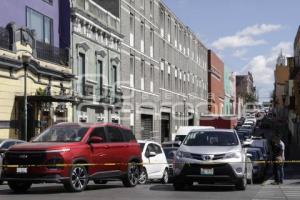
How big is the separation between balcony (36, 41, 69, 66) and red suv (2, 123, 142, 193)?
13.8 m

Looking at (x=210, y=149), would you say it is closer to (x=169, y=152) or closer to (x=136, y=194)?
(x=136, y=194)

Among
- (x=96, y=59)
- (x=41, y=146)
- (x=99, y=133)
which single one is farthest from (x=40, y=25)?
(x=41, y=146)

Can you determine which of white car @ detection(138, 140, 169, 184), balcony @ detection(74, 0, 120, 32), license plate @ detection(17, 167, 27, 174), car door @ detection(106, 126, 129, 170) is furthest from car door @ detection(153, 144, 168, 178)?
balcony @ detection(74, 0, 120, 32)

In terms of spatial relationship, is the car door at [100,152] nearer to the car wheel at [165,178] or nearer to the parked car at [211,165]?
the parked car at [211,165]

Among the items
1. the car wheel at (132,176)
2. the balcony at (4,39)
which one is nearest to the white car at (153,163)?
the car wheel at (132,176)

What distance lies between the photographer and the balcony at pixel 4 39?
88.2ft

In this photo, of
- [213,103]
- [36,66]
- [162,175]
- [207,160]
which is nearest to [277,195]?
[207,160]

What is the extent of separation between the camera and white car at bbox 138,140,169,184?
2062 cm

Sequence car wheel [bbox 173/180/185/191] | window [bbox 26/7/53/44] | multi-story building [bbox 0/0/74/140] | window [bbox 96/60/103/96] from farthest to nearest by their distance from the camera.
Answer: window [bbox 96/60/103/96], window [bbox 26/7/53/44], multi-story building [bbox 0/0/74/140], car wheel [bbox 173/180/185/191]

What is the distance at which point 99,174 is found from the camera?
1662 centimetres

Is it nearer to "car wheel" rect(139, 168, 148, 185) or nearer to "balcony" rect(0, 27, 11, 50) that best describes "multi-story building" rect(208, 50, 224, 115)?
"balcony" rect(0, 27, 11, 50)

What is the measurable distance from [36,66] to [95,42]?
8635 mm

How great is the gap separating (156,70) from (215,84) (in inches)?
1673

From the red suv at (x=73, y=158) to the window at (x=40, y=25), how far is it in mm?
13661
